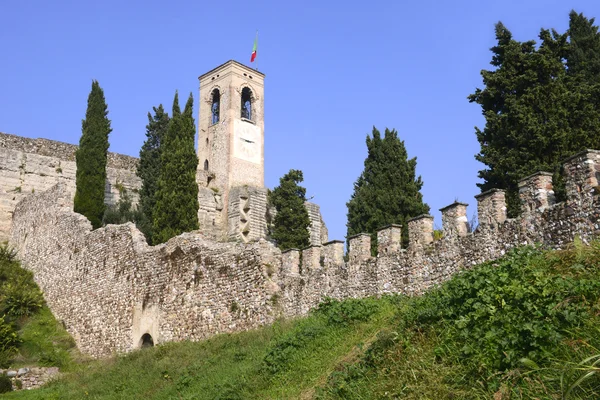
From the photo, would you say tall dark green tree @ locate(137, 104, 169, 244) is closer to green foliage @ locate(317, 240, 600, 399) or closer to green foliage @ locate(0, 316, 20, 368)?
Result: green foliage @ locate(0, 316, 20, 368)

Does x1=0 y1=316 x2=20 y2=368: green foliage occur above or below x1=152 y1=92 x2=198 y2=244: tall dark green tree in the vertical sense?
below

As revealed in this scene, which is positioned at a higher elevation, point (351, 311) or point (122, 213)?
point (122, 213)

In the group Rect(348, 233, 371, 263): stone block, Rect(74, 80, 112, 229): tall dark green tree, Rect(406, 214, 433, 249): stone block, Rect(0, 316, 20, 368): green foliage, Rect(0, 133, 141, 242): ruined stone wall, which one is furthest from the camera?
Rect(0, 133, 141, 242): ruined stone wall

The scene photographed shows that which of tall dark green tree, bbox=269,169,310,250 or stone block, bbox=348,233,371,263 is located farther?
tall dark green tree, bbox=269,169,310,250

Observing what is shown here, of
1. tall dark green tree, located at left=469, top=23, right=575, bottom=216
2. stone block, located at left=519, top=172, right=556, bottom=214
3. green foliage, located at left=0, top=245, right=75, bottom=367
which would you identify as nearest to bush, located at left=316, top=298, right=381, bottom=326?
stone block, located at left=519, top=172, right=556, bottom=214

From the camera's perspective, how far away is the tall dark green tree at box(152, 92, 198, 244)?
27.2 metres

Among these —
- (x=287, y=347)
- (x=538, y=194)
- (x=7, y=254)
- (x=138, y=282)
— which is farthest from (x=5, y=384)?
(x=538, y=194)

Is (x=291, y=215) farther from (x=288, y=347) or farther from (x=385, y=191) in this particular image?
(x=288, y=347)

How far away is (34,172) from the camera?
3275 cm

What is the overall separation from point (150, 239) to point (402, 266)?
55.9ft

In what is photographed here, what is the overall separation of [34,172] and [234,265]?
744 inches

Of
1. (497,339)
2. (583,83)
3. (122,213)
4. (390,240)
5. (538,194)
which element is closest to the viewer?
(497,339)

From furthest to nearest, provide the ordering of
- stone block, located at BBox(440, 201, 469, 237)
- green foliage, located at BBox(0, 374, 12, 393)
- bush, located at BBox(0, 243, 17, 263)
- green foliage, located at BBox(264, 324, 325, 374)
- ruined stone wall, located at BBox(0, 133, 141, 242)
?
1. ruined stone wall, located at BBox(0, 133, 141, 242)
2. bush, located at BBox(0, 243, 17, 263)
3. green foliage, located at BBox(0, 374, 12, 393)
4. stone block, located at BBox(440, 201, 469, 237)
5. green foliage, located at BBox(264, 324, 325, 374)

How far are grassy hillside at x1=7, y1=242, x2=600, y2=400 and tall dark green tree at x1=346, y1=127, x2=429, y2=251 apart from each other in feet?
36.5
